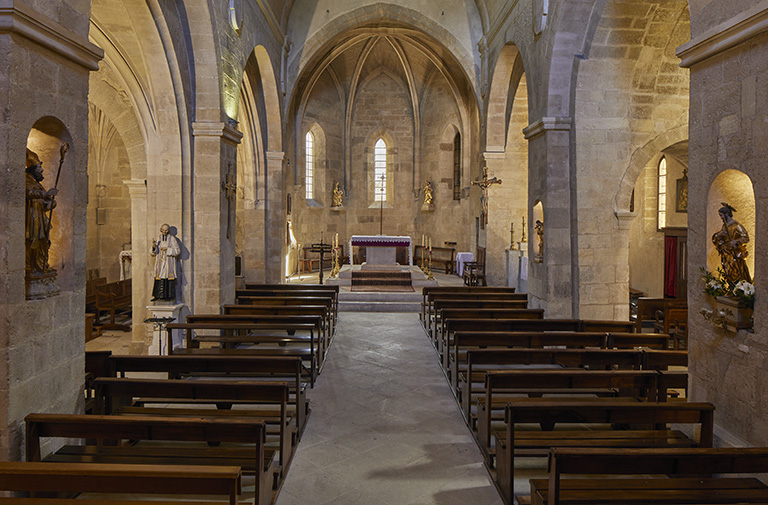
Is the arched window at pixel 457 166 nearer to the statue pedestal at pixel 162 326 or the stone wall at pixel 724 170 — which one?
the statue pedestal at pixel 162 326

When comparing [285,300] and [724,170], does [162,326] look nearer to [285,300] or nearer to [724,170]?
[285,300]

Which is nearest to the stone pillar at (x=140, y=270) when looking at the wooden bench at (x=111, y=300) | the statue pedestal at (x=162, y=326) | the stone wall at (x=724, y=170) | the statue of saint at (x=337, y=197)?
the statue pedestal at (x=162, y=326)

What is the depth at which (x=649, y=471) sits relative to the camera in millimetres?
3127

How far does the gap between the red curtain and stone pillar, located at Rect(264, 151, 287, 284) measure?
11.4 meters

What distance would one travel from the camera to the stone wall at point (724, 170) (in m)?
4.18

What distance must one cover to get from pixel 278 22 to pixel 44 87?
38.1ft

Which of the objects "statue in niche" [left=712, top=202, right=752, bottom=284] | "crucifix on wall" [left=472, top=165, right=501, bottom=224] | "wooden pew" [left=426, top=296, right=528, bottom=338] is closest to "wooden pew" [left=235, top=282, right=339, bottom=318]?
"wooden pew" [left=426, top=296, right=528, bottom=338]

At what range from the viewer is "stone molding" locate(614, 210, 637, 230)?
930 cm

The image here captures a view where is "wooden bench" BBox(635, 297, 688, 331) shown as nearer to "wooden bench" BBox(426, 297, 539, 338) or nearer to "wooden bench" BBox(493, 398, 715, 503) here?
"wooden bench" BBox(426, 297, 539, 338)

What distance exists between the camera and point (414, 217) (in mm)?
22672

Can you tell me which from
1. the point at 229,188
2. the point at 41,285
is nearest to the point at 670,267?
the point at 229,188

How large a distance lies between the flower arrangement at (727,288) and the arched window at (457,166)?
16.5 m

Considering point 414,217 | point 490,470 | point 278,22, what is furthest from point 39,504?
point 414,217

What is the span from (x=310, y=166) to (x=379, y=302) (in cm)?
970
